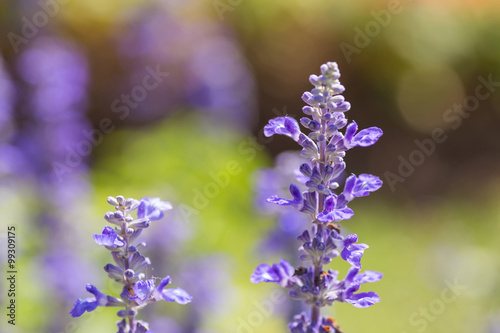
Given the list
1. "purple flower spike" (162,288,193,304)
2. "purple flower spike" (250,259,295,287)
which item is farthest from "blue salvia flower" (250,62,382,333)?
"purple flower spike" (162,288,193,304)

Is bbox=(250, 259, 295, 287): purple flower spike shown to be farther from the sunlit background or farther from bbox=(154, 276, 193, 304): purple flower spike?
the sunlit background

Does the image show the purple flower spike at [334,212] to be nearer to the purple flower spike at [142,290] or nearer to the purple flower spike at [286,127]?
the purple flower spike at [286,127]

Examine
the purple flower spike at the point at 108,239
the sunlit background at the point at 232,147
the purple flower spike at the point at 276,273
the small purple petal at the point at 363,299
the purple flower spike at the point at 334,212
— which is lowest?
the purple flower spike at the point at 108,239

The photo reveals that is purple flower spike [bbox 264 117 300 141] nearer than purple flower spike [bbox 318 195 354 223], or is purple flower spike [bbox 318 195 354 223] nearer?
purple flower spike [bbox 318 195 354 223]

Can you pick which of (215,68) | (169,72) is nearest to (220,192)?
(215,68)

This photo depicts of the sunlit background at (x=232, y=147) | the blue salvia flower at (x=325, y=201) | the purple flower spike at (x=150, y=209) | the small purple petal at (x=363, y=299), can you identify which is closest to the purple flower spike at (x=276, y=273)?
the blue salvia flower at (x=325, y=201)

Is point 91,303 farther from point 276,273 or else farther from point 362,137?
point 362,137
